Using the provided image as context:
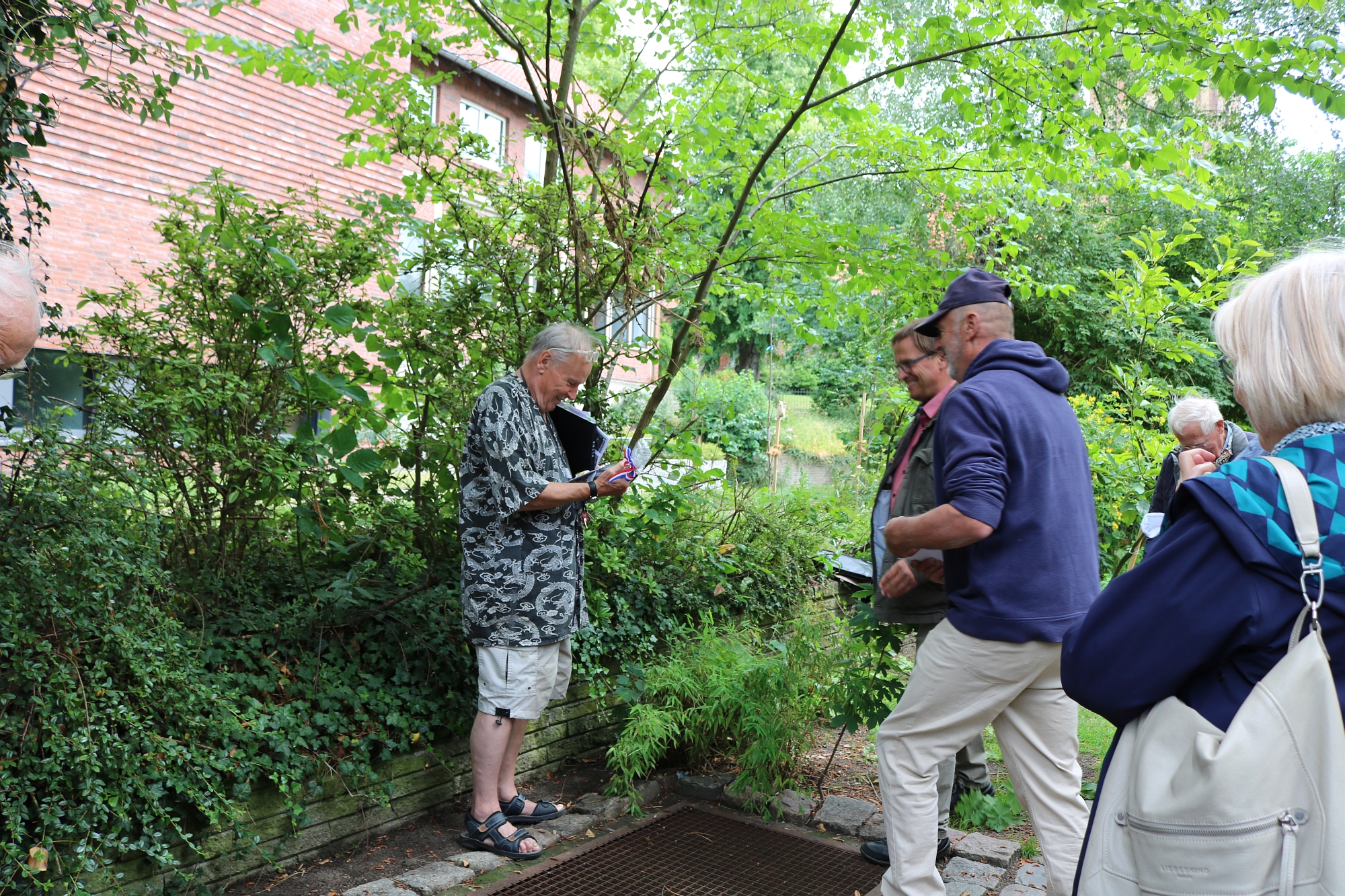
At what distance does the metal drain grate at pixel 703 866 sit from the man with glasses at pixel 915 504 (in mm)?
197

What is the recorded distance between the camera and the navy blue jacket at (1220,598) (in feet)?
4.46

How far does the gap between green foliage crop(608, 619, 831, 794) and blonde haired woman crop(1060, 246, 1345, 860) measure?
2.80m

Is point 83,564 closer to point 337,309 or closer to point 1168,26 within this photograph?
point 337,309

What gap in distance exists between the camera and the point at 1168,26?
3.92 meters

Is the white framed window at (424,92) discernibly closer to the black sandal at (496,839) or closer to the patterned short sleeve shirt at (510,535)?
the patterned short sleeve shirt at (510,535)

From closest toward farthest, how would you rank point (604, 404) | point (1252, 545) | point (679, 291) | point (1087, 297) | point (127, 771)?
1. point (1252, 545)
2. point (127, 771)
3. point (604, 404)
4. point (679, 291)
5. point (1087, 297)

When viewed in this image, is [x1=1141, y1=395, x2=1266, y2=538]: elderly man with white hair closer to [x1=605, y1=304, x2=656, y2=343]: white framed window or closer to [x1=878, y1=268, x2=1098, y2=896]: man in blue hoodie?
[x1=878, y1=268, x2=1098, y2=896]: man in blue hoodie

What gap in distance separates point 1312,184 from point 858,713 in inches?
667

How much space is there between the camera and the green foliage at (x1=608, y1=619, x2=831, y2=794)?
13.8 feet

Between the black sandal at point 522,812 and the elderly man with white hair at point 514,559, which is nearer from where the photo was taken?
the elderly man with white hair at point 514,559

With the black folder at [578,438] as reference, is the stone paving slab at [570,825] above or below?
below

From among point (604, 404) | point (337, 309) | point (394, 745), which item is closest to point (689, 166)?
point (604, 404)

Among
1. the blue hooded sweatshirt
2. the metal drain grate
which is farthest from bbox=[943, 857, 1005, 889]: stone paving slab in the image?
the blue hooded sweatshirt

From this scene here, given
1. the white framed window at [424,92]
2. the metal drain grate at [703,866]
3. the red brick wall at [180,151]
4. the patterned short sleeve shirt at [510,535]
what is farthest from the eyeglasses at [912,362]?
the red brick wall at [180,151]
